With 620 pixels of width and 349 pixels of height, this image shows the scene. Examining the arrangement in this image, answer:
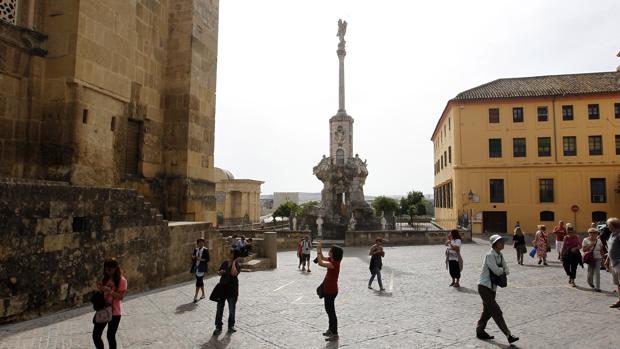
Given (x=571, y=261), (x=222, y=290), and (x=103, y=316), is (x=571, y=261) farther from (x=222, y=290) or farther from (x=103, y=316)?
(x=103, y=316)

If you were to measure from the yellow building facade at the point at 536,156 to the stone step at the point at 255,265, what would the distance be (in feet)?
65.1

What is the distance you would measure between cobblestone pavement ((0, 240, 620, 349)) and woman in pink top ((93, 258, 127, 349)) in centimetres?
95

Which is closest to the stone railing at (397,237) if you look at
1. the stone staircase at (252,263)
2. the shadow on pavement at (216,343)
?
the stone staircase at (252,263)

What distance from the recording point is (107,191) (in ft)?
28.3

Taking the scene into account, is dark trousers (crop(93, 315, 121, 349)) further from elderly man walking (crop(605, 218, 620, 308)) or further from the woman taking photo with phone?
elderly man walking (crop(605, 218, 620, 308))

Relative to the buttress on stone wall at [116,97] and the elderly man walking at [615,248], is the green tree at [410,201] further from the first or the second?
the elderly man walking at [615,248]

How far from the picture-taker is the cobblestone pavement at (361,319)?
6.07 metres

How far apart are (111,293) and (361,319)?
4384mm

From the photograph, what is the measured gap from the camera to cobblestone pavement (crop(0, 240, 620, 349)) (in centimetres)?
607

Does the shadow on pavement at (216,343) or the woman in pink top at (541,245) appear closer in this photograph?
the shadow on pavement at (216,343)

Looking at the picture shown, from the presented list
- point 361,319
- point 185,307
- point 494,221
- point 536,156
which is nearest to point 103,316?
point 185,307

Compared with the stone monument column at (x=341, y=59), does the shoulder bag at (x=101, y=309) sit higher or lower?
lower

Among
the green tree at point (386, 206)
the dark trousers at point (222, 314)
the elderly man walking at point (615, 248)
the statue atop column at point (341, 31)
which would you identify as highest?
the statue atop column at point (341, 31)

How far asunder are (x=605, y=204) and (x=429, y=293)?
29.0m
